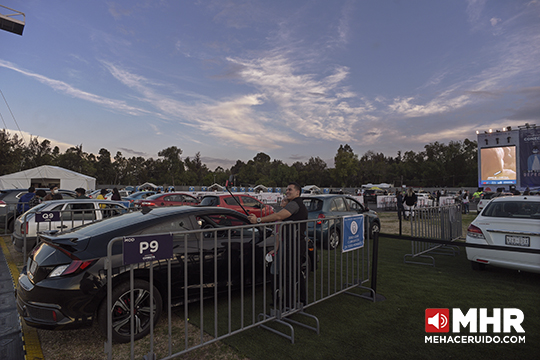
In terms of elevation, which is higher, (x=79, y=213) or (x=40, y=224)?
(x=79, y=213)

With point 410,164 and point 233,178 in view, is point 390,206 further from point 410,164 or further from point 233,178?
point 410,164

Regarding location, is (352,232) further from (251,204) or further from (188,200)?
(188,200)

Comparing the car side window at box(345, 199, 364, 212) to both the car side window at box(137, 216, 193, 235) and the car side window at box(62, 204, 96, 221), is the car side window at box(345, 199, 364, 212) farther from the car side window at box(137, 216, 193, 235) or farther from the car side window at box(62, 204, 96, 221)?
the car side window at box(62, 204, 96, 221)

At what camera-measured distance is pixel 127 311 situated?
3627mm

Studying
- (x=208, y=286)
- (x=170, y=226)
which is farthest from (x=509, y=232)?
(x=170, y=226)

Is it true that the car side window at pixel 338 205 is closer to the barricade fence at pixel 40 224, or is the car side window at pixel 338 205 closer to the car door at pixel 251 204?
the car door at pixel 251 204

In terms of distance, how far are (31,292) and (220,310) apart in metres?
2.29

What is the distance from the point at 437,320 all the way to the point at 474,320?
56 centimetres

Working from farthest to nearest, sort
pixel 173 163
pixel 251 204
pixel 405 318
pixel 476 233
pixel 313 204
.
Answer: pixel 173 163 → pixel 251 204 → pixel 313 204 → pixel 476 233 → pixel 405 318

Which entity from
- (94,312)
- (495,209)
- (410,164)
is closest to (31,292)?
(94,312)

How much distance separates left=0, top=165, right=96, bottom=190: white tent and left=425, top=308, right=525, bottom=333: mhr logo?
36.8m

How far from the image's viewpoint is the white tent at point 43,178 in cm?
3297

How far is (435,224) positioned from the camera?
8.73 metres

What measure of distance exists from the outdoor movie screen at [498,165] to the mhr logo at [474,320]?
1434 inches
